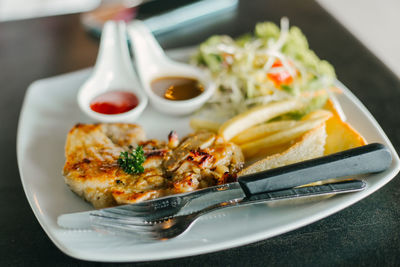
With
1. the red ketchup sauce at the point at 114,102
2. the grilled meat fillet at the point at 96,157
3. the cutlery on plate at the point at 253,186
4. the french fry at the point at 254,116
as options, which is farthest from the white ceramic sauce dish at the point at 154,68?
the cutlery on plate at the point at 253,186

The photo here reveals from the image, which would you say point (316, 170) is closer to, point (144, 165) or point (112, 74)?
point (144, 165)

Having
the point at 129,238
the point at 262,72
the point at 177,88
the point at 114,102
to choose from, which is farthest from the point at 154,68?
the point at 129,238

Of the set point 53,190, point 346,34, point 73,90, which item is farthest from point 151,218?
point 346,34

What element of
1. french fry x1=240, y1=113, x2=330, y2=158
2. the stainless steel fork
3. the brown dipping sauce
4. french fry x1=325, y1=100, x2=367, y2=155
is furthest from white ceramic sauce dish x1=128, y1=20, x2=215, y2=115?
the stainless steel fork

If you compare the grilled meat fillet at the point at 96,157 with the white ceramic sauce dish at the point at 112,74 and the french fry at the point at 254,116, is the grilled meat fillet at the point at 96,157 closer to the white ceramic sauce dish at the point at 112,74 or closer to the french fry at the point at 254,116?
the white ceramic sauce dish at the point at 112,74

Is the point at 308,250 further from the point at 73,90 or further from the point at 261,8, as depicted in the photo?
the point at 261,8

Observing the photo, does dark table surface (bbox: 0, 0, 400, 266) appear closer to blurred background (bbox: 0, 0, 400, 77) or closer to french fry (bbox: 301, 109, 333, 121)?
blurred background (bbox: 0, 0, 400, 77)
